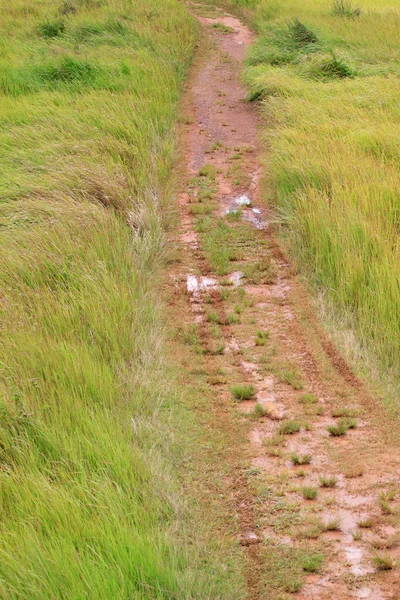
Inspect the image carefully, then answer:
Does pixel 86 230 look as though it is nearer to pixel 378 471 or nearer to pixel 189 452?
pixel 189 452

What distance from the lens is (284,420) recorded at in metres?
4.89

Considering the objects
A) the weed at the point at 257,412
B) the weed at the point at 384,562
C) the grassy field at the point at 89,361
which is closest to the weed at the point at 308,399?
the weed at the point at 257,412

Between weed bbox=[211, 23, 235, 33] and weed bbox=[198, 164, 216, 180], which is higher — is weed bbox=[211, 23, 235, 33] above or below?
below

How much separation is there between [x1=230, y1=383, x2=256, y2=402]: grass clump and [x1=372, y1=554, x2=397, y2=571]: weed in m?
1.63

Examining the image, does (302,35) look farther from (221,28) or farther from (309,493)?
(309,493)

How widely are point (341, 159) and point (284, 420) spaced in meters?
3.83

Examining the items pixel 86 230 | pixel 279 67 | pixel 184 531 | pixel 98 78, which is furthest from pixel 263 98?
pixel 184 531

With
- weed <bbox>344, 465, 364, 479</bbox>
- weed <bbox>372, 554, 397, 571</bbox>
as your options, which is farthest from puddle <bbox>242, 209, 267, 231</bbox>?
weed <bbox>372, 554, 397, 571</bbox>

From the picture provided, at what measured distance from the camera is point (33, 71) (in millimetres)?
11672

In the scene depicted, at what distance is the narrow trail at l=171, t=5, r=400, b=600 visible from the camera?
3.72 meters

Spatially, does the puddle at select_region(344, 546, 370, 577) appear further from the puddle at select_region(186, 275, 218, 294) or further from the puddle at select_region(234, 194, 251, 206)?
the puddle at select_region(234, 194, 251, 206)

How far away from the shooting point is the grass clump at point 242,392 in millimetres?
5160

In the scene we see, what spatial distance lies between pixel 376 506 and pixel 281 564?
658 millimetres

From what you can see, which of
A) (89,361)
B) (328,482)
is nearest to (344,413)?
(328,482)
